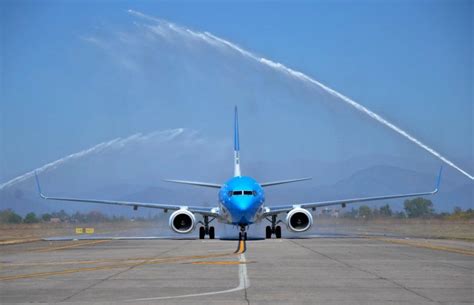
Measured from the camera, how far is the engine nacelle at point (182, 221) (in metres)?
50.5

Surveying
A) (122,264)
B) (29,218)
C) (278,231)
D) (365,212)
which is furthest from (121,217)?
(122,264)

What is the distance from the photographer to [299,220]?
5069cm

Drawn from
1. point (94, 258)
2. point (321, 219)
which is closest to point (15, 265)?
point (94, 258)

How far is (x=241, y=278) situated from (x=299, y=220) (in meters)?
31.3

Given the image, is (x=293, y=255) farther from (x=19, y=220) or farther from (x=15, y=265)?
(x=19, y=220)

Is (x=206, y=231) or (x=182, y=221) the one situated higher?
(x=182, y=221)

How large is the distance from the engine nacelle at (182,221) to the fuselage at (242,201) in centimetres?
248

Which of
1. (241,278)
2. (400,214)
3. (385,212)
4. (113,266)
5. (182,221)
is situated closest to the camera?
(241,278)

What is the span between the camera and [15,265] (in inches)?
993

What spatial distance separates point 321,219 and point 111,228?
79.1 ft

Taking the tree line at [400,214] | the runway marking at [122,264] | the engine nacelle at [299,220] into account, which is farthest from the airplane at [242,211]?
the tree line at [400,214]

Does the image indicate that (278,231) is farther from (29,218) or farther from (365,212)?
(29,218)

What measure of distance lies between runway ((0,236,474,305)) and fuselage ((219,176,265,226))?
16.3 metres

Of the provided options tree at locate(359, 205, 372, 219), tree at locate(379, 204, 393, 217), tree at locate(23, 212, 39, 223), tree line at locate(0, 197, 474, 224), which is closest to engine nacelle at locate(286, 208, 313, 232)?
tree line at locate(0, 197, 474, 224)
